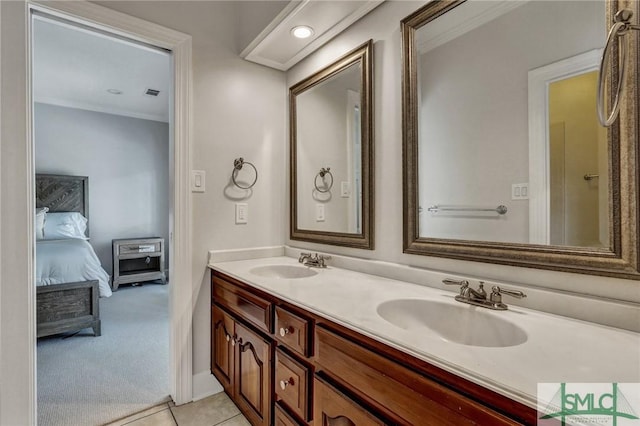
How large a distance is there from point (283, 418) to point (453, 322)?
753mm

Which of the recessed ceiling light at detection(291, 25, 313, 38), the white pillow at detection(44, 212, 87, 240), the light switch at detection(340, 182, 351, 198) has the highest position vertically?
the recessed ceiling light at detection(291, 25, 313, 38)

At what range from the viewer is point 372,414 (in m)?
0.82

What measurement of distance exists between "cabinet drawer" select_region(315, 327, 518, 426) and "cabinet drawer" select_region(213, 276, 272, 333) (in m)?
0.36

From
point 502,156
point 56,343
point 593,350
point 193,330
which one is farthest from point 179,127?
point 56,343

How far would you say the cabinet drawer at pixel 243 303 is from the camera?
51.9 inches

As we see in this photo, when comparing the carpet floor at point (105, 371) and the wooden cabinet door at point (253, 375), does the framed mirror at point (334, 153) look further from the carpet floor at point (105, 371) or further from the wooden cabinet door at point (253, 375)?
the carpet floor at point (105, 371)

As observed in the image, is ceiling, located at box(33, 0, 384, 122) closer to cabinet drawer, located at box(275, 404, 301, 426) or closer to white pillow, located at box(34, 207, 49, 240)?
white pillow, located at box(34, 207, 49, 240)

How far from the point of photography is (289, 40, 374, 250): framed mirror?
161 cm

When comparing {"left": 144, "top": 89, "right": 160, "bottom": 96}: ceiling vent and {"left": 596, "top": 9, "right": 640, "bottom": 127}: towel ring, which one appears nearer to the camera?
{"left": 596, "top": 9, "right": 640, "bottom": 127}: towel ring

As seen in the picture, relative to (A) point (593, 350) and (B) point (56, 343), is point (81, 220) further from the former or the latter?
(A) point (593, 350)

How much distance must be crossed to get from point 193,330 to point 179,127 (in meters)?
1.22

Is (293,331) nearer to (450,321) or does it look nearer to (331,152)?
(450,321)

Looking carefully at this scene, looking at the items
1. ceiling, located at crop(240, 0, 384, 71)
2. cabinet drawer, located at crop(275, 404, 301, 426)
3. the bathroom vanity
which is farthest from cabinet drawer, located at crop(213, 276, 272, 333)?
ceiling, located at crop(240, 0, 384, 71)

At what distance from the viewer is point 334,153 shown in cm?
186
